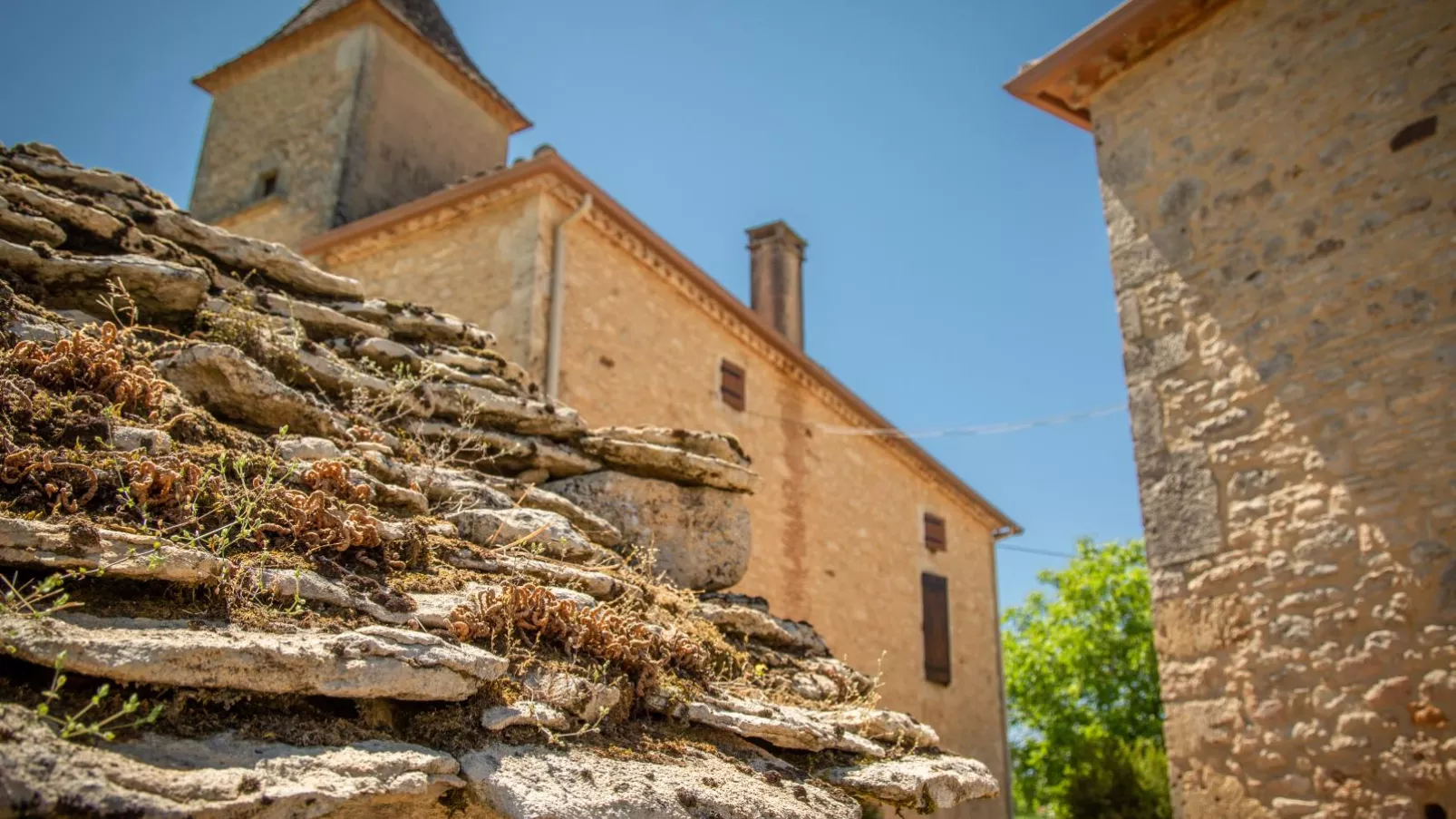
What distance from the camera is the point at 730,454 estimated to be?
16.6 feet

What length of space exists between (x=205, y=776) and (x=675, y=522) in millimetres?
2853

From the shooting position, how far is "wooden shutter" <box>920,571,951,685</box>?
13.3m

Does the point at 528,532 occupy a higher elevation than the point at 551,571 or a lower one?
higher

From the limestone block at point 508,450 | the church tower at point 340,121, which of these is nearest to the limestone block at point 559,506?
the limestone block at point 508,450

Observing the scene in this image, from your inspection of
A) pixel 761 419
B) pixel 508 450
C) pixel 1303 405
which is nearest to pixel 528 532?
pixel 508 450

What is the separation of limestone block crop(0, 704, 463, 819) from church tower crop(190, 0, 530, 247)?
32.9ft

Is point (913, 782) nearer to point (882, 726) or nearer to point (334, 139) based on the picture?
point (882, 726)

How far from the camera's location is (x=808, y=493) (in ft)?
39.0

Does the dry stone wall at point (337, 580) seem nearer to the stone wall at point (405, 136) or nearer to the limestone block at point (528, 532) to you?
the limestone block at point (528, 532)

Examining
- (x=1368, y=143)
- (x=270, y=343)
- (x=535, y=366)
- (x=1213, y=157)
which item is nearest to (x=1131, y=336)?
(x=1213, y=157)

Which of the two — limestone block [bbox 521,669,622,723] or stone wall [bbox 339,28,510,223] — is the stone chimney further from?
limestone block [bbox 521,669,622,723]

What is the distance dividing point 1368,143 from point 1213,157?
952mm

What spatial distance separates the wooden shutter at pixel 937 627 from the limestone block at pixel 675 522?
29.8ft

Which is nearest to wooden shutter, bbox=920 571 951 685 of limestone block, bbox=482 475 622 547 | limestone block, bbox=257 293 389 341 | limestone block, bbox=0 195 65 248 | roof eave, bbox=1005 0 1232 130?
roof eave, bbox=1005 0 1232 130
